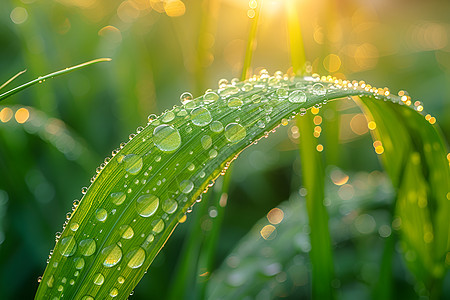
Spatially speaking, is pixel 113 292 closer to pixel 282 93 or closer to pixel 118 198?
pixel 118 198

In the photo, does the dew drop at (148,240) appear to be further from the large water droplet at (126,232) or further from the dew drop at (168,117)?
the dew drop at (168,117)

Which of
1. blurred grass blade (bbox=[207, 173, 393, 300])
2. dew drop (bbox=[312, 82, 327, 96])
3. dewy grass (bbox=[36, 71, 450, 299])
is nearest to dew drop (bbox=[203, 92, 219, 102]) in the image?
dewy grass (bbox=[36, 71, 450, 299])

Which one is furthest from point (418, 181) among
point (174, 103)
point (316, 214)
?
point (174, 103)

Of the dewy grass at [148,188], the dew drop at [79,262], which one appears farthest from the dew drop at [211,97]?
the dew drop at [79,262]

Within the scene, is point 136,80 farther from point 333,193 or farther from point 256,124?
point 256,124

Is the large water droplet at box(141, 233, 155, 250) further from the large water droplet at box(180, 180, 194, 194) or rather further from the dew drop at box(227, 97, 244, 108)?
the dew drop at box(227, 97, 244, 108)

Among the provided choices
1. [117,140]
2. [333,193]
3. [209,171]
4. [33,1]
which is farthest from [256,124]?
[33,1]

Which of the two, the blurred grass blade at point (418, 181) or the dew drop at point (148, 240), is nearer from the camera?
the dew drop at point (148, 240)
